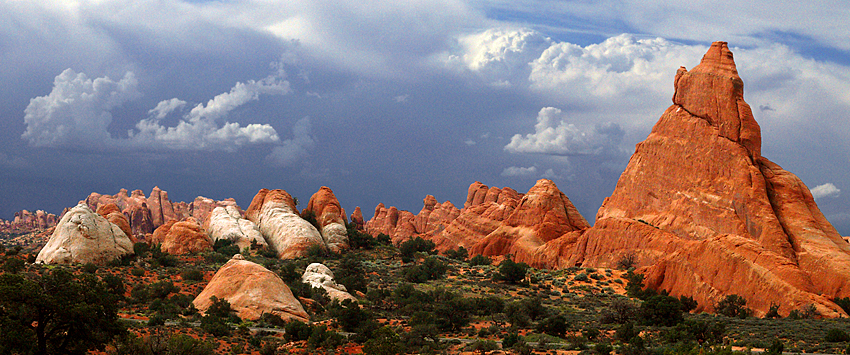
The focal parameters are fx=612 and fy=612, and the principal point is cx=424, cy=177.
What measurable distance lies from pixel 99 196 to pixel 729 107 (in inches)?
7046

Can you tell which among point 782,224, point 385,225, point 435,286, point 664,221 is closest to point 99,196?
point 385,225

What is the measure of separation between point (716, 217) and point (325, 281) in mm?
49033

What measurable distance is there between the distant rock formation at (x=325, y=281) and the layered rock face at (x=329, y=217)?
68.3 feet

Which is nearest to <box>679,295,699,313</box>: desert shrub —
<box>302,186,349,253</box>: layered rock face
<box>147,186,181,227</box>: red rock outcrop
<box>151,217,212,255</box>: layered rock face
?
<box>302,186,349,253</box>: layered rock face

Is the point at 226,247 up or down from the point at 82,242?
up

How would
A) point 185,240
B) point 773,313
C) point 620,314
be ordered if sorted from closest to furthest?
point 620,314 < point 773,313 < point 185,240

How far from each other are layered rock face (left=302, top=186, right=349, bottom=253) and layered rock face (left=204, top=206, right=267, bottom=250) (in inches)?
344

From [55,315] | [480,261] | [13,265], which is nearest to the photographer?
[55,315]

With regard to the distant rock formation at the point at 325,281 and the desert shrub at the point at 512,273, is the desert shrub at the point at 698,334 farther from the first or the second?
the desert shrub at the point at 512,273

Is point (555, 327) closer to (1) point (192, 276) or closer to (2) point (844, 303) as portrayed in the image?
(2) point (844, 303)

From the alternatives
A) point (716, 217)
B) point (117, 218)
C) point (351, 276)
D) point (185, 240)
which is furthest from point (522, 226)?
point (117, 218)

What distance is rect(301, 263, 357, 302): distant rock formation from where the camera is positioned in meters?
56.7

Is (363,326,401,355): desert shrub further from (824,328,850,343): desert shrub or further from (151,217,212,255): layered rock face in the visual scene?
(151,217,212,255): layered rock face

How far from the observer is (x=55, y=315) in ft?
94.0
